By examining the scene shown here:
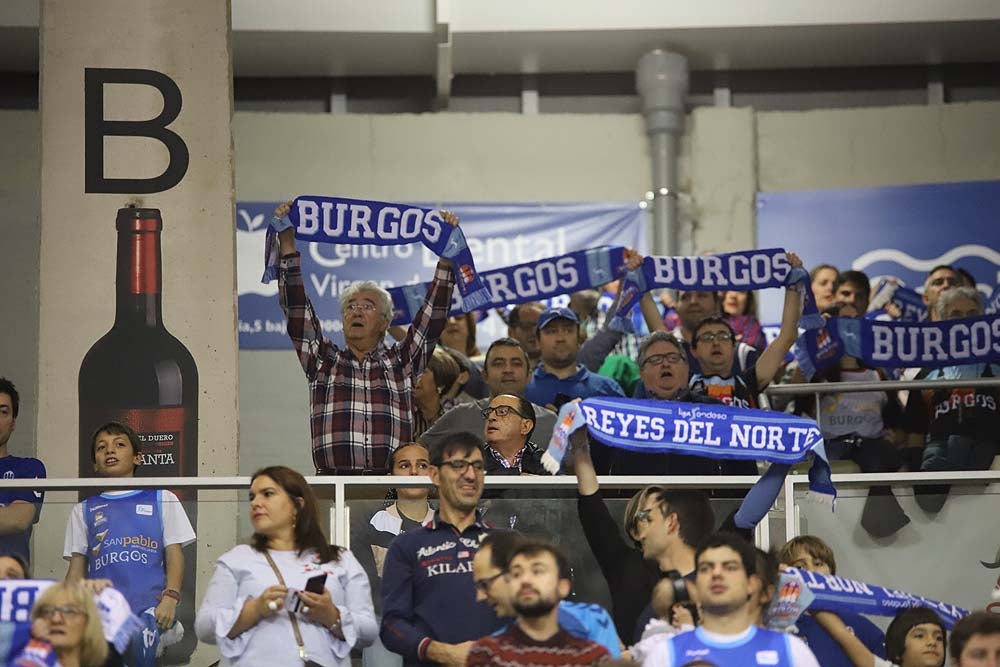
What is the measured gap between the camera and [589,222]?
11.9m

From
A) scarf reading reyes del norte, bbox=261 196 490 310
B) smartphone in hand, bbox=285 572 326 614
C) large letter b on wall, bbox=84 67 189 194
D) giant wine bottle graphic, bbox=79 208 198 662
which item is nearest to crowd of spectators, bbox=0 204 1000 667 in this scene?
smartphone in hand, bbox=285 572 326 614

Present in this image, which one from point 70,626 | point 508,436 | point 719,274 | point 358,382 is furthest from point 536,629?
point 719,274

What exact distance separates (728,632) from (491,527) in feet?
3.58

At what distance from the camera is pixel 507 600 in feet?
15.3

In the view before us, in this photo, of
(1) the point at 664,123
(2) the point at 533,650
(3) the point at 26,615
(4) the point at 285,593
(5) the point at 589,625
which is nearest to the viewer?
(2) the point at 533,650

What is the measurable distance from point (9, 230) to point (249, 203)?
1.77 metres

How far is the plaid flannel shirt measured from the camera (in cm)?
675

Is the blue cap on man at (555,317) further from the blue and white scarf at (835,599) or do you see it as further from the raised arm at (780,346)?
the blue and white scarf at (835,599)

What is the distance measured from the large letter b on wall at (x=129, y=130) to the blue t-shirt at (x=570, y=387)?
1951mm

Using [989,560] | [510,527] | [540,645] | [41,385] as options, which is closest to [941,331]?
[989,560]

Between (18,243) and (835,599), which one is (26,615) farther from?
(18,243)

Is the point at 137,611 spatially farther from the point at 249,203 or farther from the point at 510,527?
the point at 249,203

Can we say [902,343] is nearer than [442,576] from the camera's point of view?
No

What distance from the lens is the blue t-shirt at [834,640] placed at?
5.62 m
